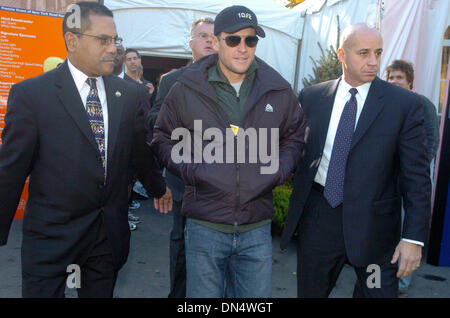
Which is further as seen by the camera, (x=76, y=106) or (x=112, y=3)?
(x=112, y=3)

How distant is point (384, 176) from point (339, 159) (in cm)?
29

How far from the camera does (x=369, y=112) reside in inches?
113

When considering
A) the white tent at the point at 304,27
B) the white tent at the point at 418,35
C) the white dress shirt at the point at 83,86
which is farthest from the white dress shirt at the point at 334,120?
the white tent at the point at 304,27

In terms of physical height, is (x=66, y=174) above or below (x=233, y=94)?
below

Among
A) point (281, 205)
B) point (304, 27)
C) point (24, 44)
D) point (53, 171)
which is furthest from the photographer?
point (304, 27)

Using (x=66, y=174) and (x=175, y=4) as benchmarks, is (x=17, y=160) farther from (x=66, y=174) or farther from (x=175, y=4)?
(x=175, y=4)

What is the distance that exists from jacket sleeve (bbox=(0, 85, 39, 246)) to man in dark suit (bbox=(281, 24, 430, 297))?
170cm

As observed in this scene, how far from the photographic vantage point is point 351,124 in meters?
2.96

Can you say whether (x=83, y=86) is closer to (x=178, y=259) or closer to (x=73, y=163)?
(x=73, y=163)

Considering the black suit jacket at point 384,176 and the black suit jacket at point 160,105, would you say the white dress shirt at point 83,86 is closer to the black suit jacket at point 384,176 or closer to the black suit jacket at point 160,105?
the black suit jacket at point 160,105

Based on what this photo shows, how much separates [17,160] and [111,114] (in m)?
0.60

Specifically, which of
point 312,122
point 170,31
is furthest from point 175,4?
point 312,122

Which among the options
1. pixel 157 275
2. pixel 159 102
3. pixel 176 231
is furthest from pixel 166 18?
pixel 176 231

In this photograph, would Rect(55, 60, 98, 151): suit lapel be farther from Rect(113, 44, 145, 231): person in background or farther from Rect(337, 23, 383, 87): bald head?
Rect(113, 44, 145, 231): person in background
